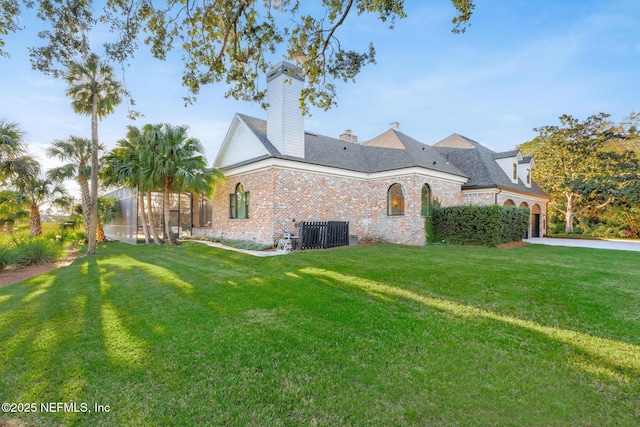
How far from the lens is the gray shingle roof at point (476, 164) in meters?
17.4

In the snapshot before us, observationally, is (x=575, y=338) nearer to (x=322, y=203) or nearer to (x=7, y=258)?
(x=322, y=203)

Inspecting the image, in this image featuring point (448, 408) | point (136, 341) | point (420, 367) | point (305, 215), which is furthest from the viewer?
point (305, 215)

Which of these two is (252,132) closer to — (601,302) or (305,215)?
(305,215)

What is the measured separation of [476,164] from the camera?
18.4 m

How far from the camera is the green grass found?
2.54m

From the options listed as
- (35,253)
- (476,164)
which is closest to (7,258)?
(35,253)

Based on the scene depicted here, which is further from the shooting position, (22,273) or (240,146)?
(240,146)

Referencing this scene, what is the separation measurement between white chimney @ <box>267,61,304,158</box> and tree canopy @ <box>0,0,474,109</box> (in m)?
6.29

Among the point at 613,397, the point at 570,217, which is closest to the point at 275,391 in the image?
the point at 613,397

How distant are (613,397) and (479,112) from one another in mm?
16442

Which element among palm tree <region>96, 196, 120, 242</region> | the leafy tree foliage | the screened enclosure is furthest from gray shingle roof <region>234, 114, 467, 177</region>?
the leafy tree foliage

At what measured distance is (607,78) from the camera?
12.0m

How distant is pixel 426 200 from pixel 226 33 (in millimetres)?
12179

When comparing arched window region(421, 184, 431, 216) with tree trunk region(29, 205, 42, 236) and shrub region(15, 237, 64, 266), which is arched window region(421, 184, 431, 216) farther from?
tree trunk region(29, 205, 42, 236)
